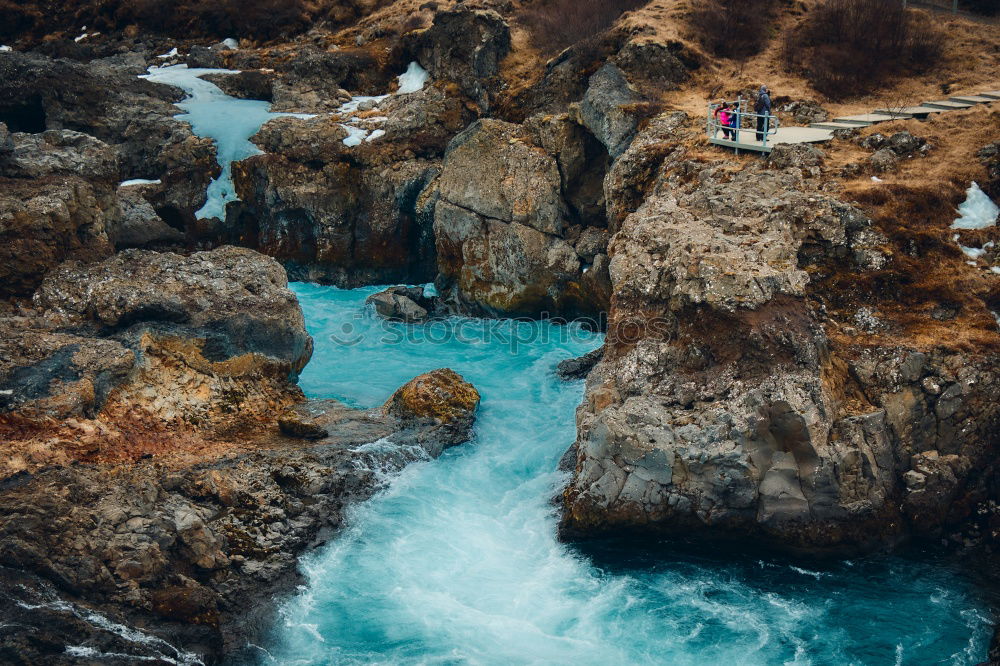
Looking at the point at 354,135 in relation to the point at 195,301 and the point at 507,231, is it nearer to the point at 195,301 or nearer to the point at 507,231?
the point at 507,231

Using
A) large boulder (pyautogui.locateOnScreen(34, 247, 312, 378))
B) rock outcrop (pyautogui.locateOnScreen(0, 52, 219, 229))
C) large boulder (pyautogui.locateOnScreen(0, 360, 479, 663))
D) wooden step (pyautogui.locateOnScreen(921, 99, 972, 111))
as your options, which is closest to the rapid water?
large boulder (pyautogui.locateOnScreen(0, 360, 479, 663))

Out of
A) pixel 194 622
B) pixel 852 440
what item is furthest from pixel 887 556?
pixel 194 622

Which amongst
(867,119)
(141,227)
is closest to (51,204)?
(141,227)

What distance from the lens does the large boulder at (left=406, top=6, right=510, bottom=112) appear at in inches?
1481

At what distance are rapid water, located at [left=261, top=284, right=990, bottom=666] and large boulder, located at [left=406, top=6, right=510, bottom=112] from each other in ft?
73.7

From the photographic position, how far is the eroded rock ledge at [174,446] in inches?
541

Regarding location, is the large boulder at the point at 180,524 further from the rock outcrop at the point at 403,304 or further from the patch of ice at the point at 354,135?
the patch of ice at the point at 354,135

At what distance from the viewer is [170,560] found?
14750 millimetres

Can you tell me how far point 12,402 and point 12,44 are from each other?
138 ft

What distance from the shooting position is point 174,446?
18.0 m

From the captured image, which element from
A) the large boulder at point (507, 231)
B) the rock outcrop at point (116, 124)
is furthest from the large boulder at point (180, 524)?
the rock outcrop at point (116, 124)

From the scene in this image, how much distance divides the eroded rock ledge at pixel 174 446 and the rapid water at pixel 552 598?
1005 millimetres

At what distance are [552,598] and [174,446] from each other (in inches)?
343

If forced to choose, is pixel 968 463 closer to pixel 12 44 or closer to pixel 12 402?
pixel 12 402
